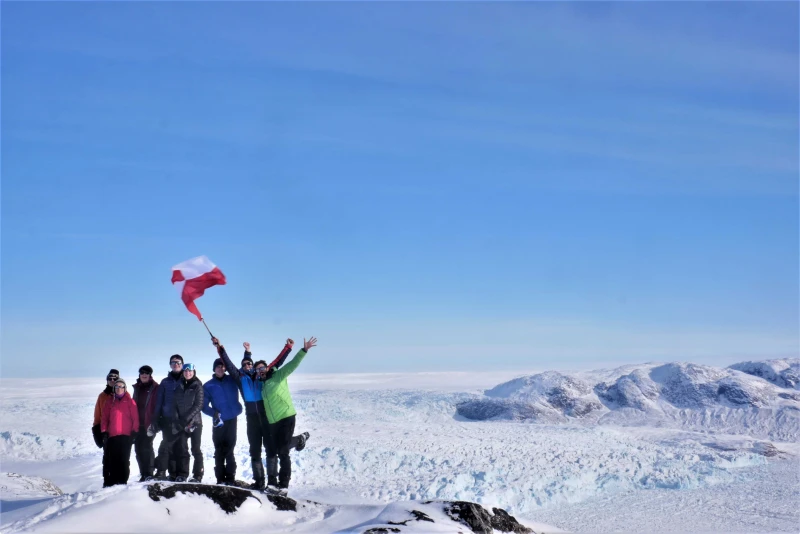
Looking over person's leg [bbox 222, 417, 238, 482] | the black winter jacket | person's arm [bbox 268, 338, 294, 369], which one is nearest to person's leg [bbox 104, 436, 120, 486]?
the black winter jacket

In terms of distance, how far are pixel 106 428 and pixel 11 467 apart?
41.3 ft

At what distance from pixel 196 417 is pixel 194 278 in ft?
7.72

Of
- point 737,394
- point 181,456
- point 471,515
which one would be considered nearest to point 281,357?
point 181,456

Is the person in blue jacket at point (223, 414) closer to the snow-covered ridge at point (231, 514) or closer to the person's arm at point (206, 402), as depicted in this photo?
the person's arm at point (206, 402)

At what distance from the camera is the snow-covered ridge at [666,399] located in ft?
118

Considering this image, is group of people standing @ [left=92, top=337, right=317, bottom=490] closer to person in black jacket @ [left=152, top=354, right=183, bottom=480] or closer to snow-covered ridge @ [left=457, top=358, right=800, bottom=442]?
person in black jacket @ [left=152, top=354, right=183, bottom=480]

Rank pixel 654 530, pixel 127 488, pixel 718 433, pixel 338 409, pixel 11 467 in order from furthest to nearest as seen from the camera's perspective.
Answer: pixel 718 433, pixel 338 409, pixel 11 467, pixel 654 530, pixel 127 488

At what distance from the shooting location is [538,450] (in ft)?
84.2

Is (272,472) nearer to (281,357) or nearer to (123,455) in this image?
(281,357)

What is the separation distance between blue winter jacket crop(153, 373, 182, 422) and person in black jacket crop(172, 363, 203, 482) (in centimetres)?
5

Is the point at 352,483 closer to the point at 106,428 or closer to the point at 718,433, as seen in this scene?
the point at 106,428

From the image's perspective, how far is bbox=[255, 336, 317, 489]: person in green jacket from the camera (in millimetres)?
9047

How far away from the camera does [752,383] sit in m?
39.2

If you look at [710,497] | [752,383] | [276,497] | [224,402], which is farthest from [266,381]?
[752,383]
